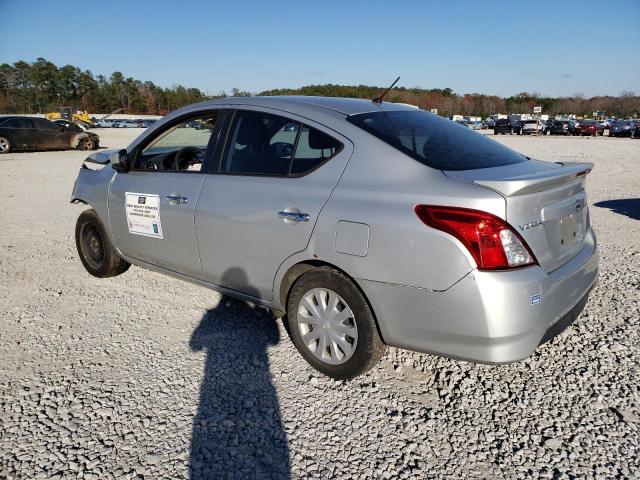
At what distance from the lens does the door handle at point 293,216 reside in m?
2.80

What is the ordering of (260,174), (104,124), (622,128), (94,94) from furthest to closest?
(94,94), (104,124), (622,128), (260,174)

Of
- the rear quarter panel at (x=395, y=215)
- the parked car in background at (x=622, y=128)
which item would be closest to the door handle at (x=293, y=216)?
the rear quarter panel at (x=395, y=215)

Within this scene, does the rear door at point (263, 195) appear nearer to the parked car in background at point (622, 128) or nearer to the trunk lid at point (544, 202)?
the trunk lid at point (544, 202)

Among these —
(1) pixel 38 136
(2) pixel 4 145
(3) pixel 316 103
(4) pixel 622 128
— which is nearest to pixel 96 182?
(3) pixel 316 103

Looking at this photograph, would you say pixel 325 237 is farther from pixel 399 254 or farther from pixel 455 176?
pixel 455 176

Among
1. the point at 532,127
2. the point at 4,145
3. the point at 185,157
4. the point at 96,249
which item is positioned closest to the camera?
the point at 185,157

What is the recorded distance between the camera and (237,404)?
2.71 metres

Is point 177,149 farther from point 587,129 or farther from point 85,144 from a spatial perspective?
point 587,129

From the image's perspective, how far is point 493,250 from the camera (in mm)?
2248

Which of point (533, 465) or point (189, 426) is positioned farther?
point (189, 426)

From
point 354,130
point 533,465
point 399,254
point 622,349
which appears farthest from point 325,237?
point 622,349

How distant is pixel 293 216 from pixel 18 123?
2199cm

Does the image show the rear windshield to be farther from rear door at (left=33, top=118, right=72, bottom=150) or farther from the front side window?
rear door at (left=33, top=118, right=72, bottom=150)

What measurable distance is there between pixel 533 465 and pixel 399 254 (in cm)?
118
